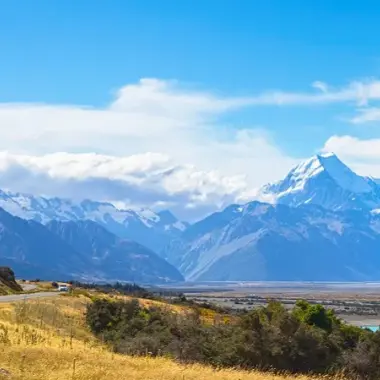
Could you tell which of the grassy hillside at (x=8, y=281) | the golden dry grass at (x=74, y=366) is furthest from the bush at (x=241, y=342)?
the grassy hillside at (x=8, y=281)

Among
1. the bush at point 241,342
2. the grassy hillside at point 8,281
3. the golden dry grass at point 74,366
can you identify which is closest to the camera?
the golden dry grass at point 74,366

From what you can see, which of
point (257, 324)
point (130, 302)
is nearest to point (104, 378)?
point (257, 324)

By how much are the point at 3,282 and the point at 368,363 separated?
5110cm

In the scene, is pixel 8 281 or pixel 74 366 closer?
pixel 74 366

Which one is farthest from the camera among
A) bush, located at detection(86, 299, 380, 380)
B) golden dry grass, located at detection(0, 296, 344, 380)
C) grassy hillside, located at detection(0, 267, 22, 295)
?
grassy hillside, located at detection(0, 267, 22, 295)

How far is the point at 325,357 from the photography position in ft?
154

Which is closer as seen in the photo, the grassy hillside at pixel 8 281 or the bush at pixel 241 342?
the bush at pixel 241 342

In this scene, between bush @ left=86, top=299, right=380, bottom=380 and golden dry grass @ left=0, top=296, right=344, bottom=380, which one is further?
bush @ left=86, top=299, right=380, bottom=380

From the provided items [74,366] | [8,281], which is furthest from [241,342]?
[8,281]

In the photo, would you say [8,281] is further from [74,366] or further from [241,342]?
[74,366]

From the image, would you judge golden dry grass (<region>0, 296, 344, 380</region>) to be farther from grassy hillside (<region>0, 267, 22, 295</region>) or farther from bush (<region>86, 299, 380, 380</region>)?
grassy hillside (<region>0, 267, 22, 295</region>)

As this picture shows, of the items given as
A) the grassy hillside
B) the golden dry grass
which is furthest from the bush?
the grassy hillside

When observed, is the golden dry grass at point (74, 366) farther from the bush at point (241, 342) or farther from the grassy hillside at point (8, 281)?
the grassy hillside at point (8, 281)

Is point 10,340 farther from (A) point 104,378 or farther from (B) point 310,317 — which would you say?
(B) point 310,317
